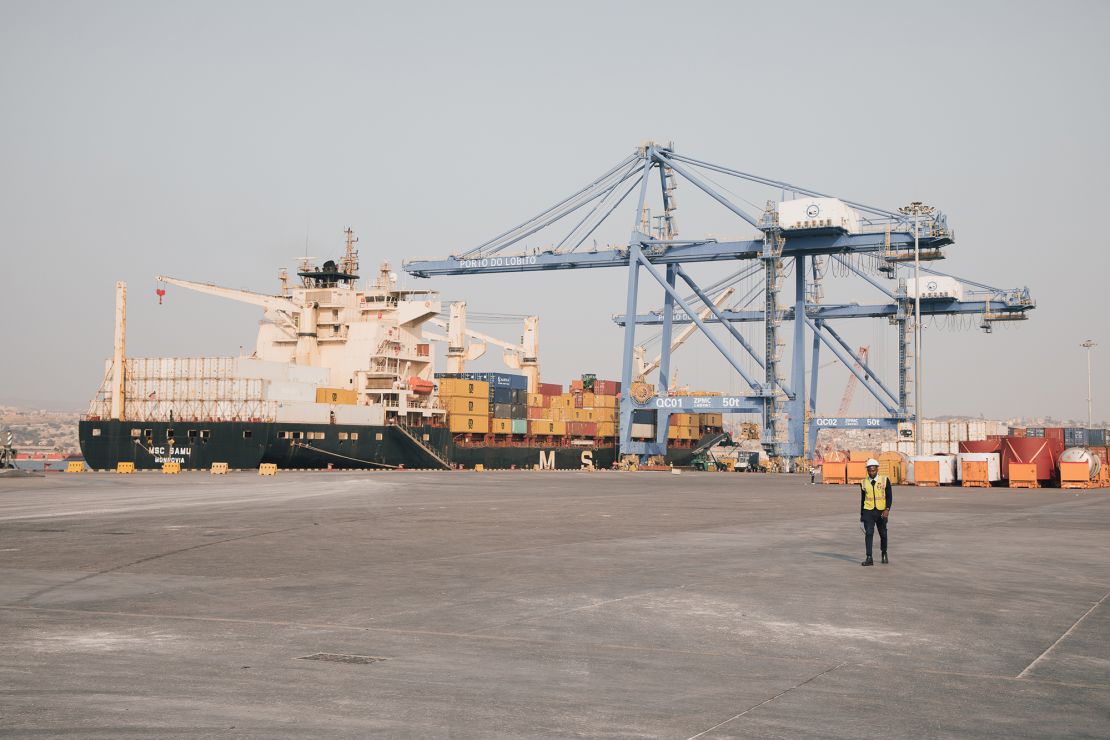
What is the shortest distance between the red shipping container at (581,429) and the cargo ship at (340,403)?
0.15m

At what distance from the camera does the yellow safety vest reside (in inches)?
681

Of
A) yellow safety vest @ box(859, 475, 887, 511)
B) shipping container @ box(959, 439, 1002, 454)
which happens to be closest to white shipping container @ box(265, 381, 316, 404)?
shipping container @ box(959, 439, 1002, 454)

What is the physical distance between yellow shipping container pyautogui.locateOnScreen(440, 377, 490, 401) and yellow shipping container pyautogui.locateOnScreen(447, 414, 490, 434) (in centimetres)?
173

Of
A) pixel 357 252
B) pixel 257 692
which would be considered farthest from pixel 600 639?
pixel 357 252

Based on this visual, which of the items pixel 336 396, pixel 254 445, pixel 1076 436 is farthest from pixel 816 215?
pixel 254 445

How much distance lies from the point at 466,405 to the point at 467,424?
1.55 m

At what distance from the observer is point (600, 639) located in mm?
10461

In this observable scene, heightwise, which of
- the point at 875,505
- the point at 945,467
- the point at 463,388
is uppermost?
the point at 463,388

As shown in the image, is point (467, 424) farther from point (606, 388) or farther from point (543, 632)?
point (543, 632)

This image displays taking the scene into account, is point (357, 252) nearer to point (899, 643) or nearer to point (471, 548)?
point (471, 548)

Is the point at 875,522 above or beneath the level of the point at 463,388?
beneath

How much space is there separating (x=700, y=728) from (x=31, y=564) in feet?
42.3

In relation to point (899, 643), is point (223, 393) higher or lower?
higher

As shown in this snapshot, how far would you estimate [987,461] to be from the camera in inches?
2096
